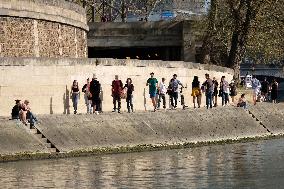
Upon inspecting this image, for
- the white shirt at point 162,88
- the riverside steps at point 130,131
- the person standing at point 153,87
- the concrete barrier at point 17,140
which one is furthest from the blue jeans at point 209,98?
the concrete barrier at point 17,140

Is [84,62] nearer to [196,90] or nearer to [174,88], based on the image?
[174,88]

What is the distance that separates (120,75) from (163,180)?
1889cm

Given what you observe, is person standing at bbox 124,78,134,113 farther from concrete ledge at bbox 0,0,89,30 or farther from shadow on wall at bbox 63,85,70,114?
concrete ledge at bbox 0,0,89,30

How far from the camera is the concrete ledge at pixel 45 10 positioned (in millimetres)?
43000

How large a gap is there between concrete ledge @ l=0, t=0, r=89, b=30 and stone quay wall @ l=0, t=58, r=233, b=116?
10.1 ft

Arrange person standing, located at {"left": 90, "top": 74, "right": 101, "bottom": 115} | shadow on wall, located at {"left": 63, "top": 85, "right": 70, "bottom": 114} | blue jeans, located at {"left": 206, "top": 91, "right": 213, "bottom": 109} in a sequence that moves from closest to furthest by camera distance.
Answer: person standing, located at {"left": 90, "top": 74, "right": 101, "bottom": 115}, shadow on wall, located at {"left": 63, "top": 85, "right": 70, "bottom": 114}, blue jeans, located at {"left": 206, "top": 91, "right": 213, "bottom": 109}

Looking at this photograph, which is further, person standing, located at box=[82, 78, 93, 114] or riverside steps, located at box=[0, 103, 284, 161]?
person standing, located at box=[82, 78, 93, 114]

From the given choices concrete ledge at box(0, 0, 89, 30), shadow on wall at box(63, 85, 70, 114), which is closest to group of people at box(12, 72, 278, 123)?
shadow on wall at box(63, 85, 70, 114)

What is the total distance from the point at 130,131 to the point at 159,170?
29.8 ft

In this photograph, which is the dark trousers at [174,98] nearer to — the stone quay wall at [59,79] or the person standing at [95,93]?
the stone quay wall at [59,79]

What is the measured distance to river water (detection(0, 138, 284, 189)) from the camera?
26188 millimetres

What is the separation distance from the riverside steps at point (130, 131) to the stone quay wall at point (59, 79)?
288cm

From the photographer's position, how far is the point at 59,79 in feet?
137

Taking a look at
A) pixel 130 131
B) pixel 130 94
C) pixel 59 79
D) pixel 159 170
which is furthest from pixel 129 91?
pixel 159 170
